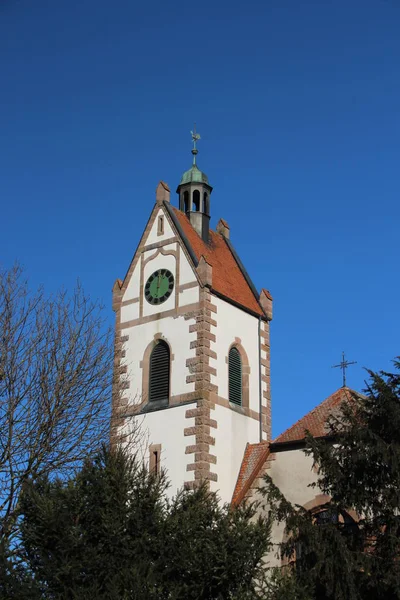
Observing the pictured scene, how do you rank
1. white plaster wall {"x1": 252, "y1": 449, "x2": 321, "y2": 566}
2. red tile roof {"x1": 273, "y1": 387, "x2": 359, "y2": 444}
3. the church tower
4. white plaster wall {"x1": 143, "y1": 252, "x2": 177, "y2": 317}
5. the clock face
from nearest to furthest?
white plaster wall {"x1": 252, "y1": 449, "x2": 321, "y2": 566} < red tile roof {"x1": 273, "y1": 387, "x2": 359, "y2": 444} < the church tower < white plaster wall {"x1": 143, "y1": 252, "x2": 177, "y2": 317} < the clock face

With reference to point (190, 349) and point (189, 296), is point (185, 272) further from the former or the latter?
point (190, 349)

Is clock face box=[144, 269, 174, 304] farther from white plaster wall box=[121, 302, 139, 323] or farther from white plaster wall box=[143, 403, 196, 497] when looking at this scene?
white plaster wall box=[143, 403, 196, 497]

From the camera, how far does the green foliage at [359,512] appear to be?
56.9 ft

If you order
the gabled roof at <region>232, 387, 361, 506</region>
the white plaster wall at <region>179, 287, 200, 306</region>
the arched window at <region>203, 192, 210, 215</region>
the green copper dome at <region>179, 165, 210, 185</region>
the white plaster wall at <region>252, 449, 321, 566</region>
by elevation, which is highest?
the green copper dome at <region>179, 165, 210, 185</region>

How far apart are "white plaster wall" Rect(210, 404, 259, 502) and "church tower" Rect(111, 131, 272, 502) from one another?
3 centimetres

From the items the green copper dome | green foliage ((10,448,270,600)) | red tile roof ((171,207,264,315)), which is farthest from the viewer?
the green copper dome

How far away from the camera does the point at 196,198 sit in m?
33.9

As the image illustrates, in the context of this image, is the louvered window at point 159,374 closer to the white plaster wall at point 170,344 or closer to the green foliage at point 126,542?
the white plaster wall at point 170,344

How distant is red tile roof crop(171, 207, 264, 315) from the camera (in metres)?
31.1

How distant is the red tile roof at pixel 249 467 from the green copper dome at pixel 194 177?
36.1 feet

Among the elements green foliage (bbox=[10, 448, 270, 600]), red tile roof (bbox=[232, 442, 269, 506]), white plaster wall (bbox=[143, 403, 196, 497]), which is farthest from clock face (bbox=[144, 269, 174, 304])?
green foliage (bbox=[10, 448, 270, 600])

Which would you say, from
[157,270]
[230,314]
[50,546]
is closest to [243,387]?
[230,314]

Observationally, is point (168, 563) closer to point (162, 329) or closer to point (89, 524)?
point (89, 524)

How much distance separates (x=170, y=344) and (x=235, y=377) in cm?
263
